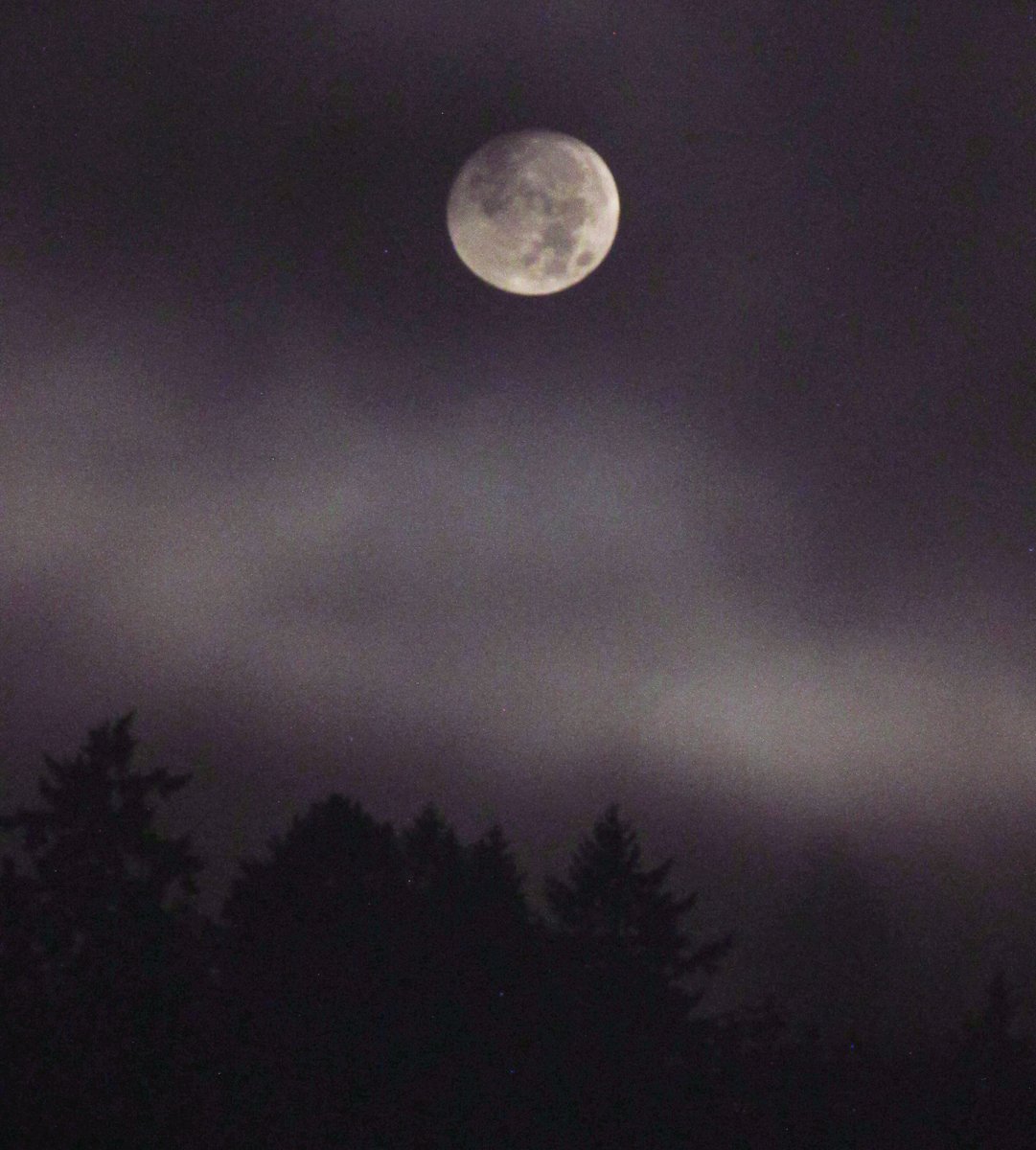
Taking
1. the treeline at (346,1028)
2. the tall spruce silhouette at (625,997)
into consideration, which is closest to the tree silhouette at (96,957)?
the treeline at (346,1028)

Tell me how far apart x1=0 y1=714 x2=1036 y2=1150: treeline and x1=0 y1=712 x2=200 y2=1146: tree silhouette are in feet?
0.13

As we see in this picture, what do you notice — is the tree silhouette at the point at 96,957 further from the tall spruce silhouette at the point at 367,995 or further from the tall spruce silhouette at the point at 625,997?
the tall spruce silhouette at the point at 625,997

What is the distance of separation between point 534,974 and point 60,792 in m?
11.7

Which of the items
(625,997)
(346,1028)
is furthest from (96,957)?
(625,997)

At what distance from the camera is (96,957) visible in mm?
22922

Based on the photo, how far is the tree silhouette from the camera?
18984 mm

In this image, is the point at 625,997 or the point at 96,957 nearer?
the point at 96,957

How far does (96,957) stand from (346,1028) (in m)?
5.04

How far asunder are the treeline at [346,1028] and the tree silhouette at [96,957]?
0.13 ft

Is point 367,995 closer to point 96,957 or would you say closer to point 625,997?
point 96,957

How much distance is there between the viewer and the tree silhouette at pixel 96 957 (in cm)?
1898

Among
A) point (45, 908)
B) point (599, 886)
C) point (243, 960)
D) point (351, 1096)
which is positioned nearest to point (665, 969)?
point (599, 886)

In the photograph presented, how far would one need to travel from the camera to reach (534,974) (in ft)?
96.2

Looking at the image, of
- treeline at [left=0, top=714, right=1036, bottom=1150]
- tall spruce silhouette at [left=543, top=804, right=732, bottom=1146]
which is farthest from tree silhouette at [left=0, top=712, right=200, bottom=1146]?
tall spruce silhouette at [left=543, top=804, right=732, bottom=1146]
